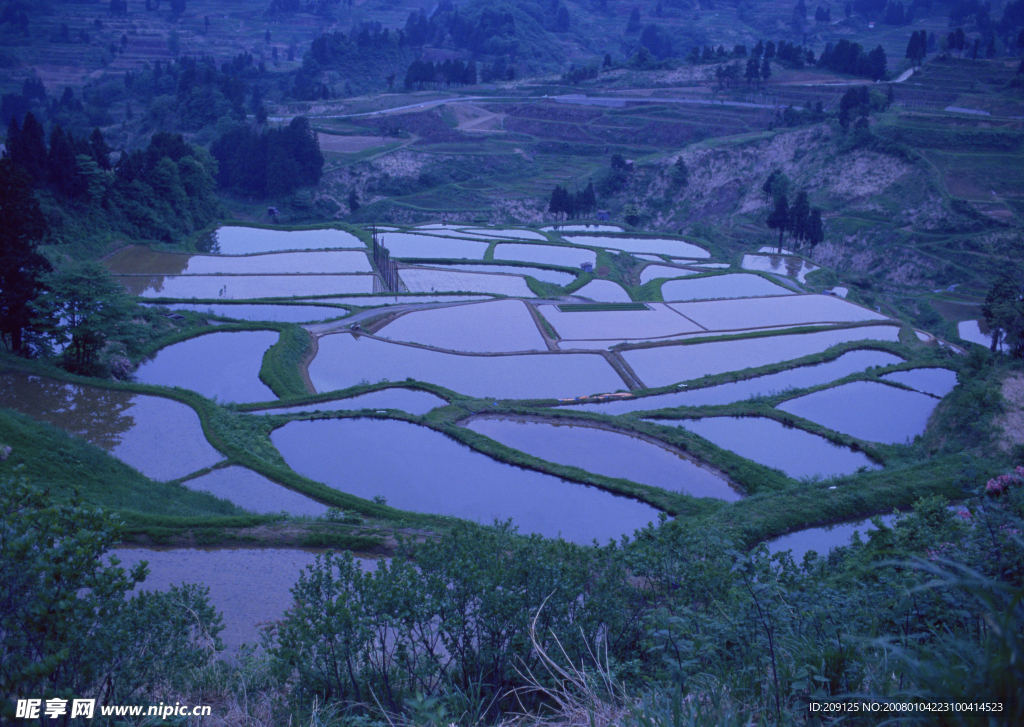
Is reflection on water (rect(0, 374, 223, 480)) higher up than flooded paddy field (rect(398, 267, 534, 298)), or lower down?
higher up

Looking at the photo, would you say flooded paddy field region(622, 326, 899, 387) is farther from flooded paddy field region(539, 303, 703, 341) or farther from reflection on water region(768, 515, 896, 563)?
reflection on water region(768, 515, 896, 563)

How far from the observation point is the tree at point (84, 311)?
16.0 m

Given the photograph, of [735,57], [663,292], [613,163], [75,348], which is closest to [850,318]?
[663,292]

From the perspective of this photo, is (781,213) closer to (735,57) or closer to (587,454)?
(587,454)

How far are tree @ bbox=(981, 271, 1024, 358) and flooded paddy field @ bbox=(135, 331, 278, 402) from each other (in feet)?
66.8

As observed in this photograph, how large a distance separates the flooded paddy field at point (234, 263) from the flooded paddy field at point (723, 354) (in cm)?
1636

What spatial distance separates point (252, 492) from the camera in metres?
11.4

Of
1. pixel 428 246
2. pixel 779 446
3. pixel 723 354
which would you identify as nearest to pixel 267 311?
pixel 428 246

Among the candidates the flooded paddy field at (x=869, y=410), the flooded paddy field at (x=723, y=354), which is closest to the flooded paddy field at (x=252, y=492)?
the flooded paddy field at (x=723, y=354)

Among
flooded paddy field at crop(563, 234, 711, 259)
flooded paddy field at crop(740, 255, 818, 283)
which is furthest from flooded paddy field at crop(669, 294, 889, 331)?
flooded paddy field at crop(563, 234, 711, 259)

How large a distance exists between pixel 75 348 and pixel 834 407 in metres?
19.3

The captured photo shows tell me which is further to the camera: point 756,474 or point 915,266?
point 915,266

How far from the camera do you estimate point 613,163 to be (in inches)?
2286

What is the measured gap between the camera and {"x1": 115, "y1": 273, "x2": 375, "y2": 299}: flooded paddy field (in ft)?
88.5
